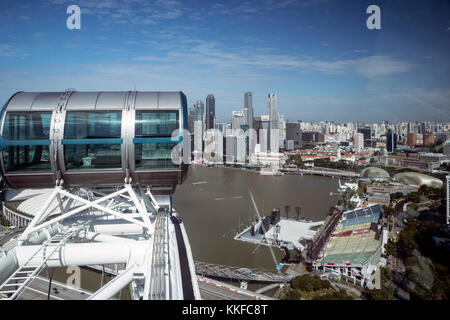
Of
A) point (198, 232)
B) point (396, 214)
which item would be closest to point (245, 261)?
point (198, 232)

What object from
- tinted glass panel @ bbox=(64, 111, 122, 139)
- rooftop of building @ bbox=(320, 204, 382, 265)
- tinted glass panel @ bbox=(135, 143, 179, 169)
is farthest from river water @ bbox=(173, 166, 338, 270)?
tinted glass panel @ bbox=(64, 111, 122, 139)

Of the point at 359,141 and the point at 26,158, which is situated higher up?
the point at 359,141

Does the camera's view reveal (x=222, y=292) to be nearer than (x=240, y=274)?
Yes

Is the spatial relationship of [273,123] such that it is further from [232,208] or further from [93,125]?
[93,125]

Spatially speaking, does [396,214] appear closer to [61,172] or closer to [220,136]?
[61,172]

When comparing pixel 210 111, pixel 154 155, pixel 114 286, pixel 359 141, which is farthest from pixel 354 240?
pixel 210 111

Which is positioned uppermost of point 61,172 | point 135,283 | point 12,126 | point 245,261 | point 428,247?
point 12,126
